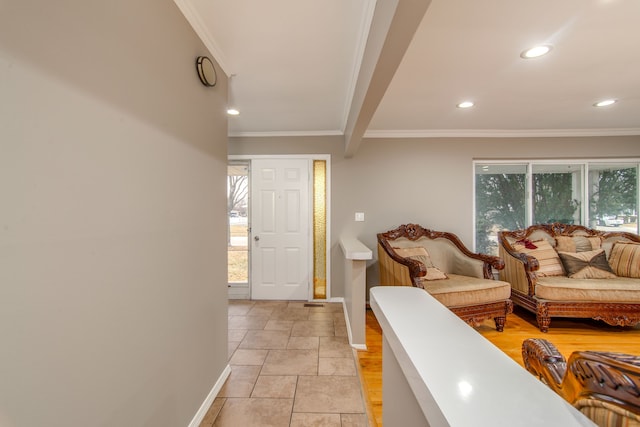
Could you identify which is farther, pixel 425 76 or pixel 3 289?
pixel 425 76

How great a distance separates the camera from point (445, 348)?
0.61 meters

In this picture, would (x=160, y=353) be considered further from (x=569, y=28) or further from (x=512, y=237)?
(x=512, y=237)

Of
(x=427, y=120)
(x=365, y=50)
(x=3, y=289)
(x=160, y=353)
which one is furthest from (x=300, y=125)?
(x=3, y=289)

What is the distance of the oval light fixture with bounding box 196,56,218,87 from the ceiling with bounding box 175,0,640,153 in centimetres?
17

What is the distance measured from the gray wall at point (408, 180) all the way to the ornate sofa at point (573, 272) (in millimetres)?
707

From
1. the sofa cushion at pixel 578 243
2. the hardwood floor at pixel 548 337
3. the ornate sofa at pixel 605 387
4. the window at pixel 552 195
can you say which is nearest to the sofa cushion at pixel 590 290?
the hardwood floor at pixel 548 337

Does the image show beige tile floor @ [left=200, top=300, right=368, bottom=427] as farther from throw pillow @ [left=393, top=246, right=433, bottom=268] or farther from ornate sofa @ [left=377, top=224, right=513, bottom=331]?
throw pillow @ [left=393, top=246, right=433, bottom=268]

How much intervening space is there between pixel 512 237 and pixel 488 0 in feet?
9.97

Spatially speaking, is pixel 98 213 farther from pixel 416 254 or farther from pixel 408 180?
pixel 408 180

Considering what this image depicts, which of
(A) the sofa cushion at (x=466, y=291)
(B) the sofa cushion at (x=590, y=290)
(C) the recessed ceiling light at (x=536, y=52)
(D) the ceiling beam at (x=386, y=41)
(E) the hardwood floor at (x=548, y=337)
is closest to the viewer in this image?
(D) the ceiling beam at (x=386, y=41)

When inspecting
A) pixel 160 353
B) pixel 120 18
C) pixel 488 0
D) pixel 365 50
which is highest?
pixel 488 0

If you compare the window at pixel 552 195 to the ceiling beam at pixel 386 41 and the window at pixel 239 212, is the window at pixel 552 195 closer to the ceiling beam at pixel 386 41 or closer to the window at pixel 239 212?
the ceiling beam at pixel 386 41

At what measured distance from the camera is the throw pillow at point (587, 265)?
10.0ft

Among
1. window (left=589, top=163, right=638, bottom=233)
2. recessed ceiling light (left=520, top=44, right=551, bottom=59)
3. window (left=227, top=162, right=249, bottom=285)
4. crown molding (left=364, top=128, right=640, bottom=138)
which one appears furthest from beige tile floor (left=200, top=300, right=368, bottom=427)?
window (left=589, top=163, right=638, bottom=233)
